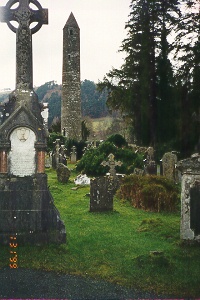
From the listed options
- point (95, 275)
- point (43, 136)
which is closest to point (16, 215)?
point (43, 136)

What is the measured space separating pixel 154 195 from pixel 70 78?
94.6 ft

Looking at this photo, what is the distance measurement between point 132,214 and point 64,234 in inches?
134

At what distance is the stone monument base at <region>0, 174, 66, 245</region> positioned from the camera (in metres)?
7.30

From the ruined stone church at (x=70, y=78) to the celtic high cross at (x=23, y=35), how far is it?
29.8 m

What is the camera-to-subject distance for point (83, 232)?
8406 millimetres

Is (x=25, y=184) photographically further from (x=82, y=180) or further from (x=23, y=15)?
(x=82, y=180)

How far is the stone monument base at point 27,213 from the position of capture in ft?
23.9

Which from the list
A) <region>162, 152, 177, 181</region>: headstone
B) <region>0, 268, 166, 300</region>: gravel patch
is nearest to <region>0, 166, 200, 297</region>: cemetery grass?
<region>0, 268, 166, 300</region>: gravel patch

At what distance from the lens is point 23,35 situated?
800 centimetres

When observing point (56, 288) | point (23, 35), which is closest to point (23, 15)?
point (23, 35)

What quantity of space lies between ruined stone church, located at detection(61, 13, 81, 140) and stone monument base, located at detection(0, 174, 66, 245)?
100ft

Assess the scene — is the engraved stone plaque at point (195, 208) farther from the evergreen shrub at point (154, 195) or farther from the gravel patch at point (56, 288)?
the evergreen shrub at point (154, 195)

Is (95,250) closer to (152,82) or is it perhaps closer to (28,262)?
(28,262)
